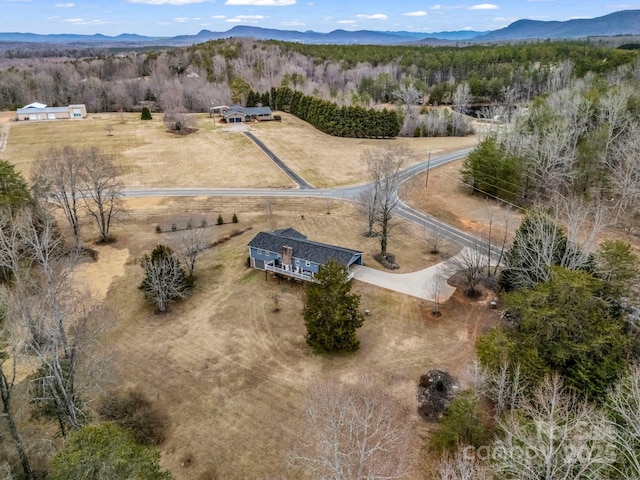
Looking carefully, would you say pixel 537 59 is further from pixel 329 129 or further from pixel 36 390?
pixel 36 390

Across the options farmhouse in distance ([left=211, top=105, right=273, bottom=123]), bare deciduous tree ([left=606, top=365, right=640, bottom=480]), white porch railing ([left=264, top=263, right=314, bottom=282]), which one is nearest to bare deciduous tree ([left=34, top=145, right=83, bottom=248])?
white porch railing ([left=264, top=263, right=314, bottom=282])

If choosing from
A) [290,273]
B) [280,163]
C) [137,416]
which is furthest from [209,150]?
[137,416]

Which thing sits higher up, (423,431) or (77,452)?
(77,452)

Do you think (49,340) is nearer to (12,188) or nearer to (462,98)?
(12,188)

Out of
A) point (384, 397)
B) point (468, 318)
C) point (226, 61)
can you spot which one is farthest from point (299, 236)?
point (226, 61)

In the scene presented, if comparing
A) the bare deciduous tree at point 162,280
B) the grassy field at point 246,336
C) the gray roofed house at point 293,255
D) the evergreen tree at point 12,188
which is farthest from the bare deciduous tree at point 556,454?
the evergreen tree at point 12,188
